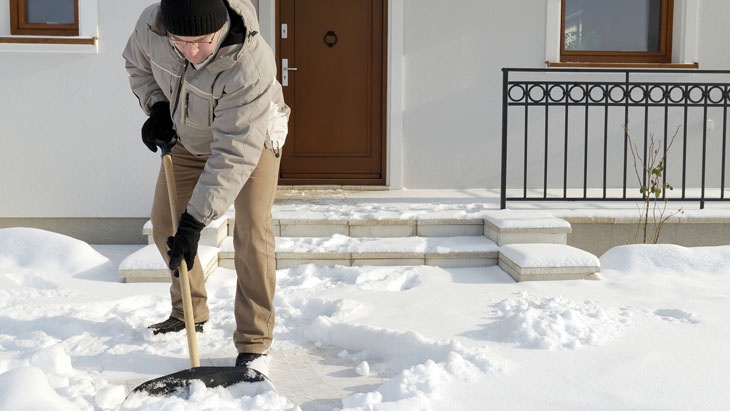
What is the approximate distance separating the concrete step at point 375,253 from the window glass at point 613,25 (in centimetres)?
292

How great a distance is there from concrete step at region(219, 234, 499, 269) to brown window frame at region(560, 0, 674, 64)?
2750mm

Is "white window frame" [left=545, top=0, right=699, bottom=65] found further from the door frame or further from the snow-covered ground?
the snow-covered ground

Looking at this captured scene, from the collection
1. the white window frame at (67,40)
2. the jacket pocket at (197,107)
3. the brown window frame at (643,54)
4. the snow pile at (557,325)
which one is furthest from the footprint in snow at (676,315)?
the white window frame at (67,40)

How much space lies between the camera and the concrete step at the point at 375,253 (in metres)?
4.54

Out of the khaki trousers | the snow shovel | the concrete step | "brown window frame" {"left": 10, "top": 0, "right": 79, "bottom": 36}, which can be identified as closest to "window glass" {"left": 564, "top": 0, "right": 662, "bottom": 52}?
the concrete step

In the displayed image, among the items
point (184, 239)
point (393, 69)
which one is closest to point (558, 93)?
point (393, 69)

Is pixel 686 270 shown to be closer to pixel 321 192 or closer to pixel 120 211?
pixel 321 192

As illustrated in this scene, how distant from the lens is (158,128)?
9.35 ft

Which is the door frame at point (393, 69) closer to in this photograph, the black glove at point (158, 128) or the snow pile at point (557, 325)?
the snow pile at point (557, 325)

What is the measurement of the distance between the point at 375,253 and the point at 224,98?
220 centimetres

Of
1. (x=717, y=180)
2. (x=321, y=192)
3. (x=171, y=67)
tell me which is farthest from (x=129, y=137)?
(x=717, y=180)

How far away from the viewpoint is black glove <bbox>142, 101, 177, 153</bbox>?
9.27ft

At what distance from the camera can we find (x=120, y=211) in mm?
5281

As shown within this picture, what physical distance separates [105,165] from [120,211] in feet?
1.10
